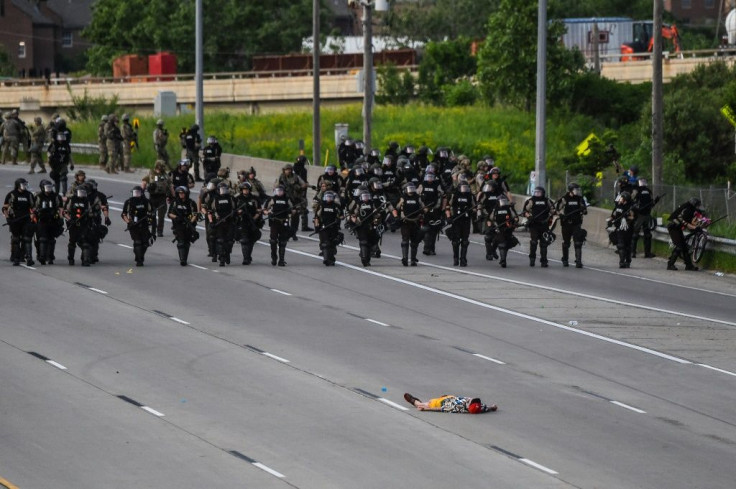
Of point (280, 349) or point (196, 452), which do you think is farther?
point (280, 349)

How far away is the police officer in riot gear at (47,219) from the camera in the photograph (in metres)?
30.0

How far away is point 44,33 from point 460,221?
106040mm

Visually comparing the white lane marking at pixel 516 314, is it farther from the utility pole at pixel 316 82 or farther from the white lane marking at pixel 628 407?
the utility pole at pixel 316 82

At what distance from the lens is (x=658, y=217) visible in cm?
3575

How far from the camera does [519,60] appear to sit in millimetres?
67312

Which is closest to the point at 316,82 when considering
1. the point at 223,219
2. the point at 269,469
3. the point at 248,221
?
the point at 248,221

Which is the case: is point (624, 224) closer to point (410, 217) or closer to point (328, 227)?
point (410, 217)

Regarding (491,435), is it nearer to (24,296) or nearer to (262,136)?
(24,296)

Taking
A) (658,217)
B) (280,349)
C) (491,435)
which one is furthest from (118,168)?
(491,435)

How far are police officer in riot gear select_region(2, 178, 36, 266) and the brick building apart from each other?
9129 cm

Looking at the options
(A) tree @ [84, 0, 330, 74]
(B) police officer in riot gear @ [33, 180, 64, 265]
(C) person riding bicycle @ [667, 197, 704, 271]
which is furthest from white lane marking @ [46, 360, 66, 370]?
(A) tree @ [84, 0, 330, 74]

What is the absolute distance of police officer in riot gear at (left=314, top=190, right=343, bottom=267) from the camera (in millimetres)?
30828

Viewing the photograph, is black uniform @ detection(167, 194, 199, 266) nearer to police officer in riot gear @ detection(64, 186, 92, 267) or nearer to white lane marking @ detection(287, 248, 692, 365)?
police officer in riot gear @ detection(64, 186, 92, 267)

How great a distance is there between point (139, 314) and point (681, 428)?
10.0 m
